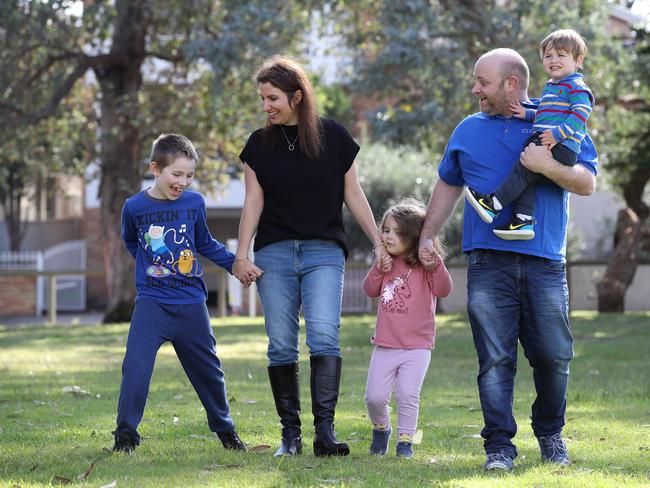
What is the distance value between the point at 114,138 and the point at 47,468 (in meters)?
15.4

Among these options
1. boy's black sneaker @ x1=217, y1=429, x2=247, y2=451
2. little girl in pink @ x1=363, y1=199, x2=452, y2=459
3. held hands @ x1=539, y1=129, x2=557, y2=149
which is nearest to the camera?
held hands @ x1=539, y1=129, x2=557, y2=149

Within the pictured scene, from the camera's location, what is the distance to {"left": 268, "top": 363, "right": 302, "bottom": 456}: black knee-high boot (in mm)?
5801

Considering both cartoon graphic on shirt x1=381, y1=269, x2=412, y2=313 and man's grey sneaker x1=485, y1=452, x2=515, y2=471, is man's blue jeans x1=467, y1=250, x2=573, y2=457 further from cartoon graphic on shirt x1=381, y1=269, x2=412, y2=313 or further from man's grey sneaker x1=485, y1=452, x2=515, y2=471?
cartoon graphic on shirt x1=381, y1=269, x2=412, y2=313

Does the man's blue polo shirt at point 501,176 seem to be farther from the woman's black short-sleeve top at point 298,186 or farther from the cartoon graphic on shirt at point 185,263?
the cartoon graphic on shirt at point 185,263

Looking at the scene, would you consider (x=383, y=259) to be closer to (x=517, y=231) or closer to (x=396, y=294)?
(x=396, y=294)

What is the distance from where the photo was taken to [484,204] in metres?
5.21

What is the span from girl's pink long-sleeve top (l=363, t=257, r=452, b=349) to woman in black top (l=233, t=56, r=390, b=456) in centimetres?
16

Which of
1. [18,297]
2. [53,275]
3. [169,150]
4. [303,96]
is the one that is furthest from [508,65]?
[18,297]

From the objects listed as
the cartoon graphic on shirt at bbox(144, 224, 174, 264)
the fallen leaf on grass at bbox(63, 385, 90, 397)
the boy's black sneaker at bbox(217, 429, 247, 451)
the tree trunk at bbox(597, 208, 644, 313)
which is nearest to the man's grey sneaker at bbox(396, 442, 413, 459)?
the boy's black sneaker at bbox(217, 429, 247, 451)

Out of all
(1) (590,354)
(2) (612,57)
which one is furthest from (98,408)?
(2) (612,57)

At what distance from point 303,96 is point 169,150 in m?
0.75

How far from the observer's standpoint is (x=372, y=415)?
19.0 ft

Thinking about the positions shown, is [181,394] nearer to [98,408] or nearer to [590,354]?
[98,408]

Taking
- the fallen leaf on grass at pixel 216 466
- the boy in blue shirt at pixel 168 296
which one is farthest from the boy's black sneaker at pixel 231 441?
the fallen leaf on grass at pixel 216 466
